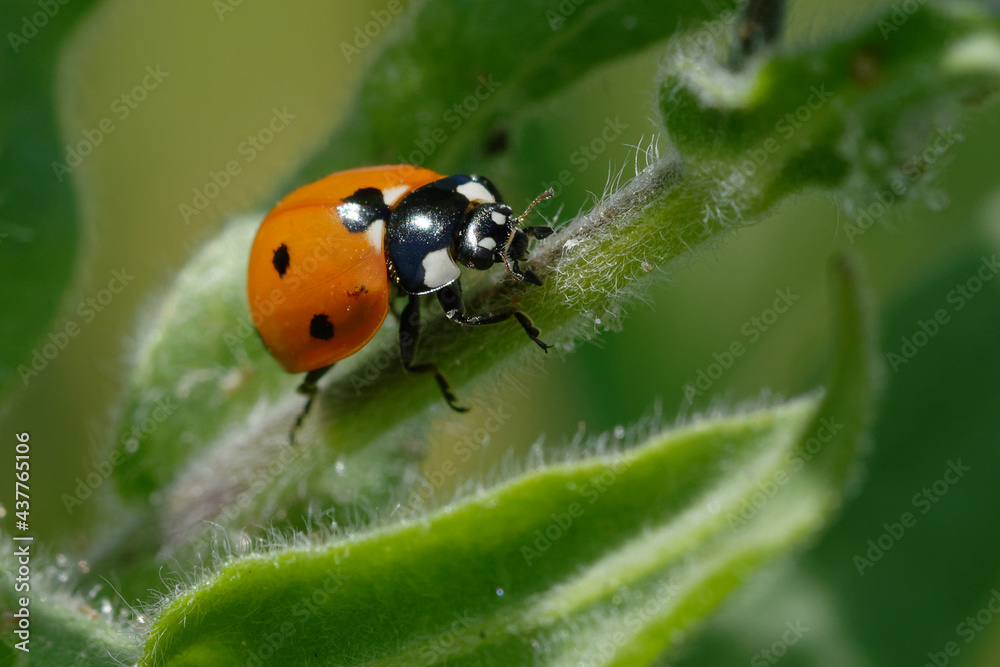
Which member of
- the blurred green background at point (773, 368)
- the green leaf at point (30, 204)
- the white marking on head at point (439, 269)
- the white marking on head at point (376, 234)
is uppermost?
the green leaf at point (30, 204)

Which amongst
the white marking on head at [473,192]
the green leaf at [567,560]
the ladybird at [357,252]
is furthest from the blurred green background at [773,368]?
the green leaf at [567,560]

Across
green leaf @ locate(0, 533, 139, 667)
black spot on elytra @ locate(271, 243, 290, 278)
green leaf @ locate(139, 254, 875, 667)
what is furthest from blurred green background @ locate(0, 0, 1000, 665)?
Result: green leaf @ locate(0, 533, 139, 667)

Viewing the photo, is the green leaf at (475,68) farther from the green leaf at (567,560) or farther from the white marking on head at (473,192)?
the green leaf at (567,560)

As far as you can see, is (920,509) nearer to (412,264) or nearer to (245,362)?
(412,264)

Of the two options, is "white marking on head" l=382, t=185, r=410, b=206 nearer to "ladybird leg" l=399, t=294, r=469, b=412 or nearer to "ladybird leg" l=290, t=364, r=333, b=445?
"ladybird leg" l=399, t=294, r=469, b=412

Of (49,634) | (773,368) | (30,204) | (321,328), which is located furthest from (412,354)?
(773,368)

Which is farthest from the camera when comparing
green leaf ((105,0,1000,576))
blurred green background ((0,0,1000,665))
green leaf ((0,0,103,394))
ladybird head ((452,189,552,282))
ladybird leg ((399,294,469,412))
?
blurred green background ((0,0,1000,665))
